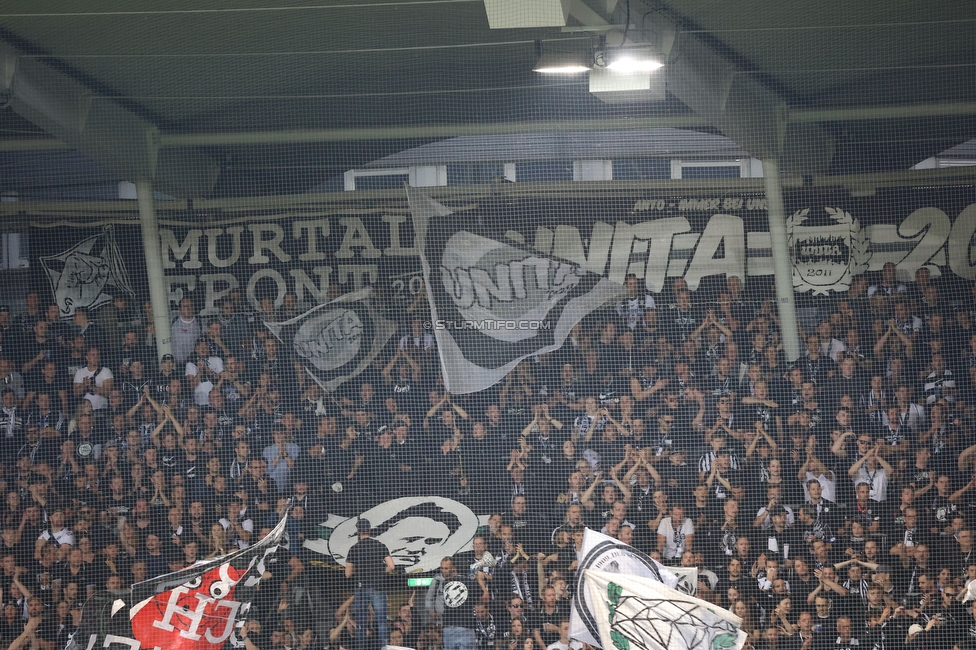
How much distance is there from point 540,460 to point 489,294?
1.26 m

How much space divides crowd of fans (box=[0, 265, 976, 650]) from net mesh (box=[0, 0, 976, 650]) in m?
0.02

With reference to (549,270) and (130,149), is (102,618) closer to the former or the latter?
(130,149)

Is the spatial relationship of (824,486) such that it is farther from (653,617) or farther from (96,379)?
(96,379)

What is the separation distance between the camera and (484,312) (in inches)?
272

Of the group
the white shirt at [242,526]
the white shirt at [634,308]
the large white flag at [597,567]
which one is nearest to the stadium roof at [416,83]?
the white shirt at [634,308]

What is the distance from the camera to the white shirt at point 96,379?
6707 mm

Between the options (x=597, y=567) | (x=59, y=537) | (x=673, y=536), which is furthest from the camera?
(x=59, y=537)

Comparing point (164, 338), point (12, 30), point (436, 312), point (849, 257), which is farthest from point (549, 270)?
point (12, 30)

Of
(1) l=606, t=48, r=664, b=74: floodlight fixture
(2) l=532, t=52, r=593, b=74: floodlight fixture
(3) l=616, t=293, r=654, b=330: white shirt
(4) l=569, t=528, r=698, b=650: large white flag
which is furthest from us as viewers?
(3) l=616, t=293, r=654, b=330: white shirt

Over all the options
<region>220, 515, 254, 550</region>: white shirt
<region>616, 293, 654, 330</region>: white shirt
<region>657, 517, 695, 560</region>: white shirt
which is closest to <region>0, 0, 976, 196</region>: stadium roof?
<region>616, 293, 654, 330</region>: white shirt

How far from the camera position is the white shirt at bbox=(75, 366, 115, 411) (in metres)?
6.71

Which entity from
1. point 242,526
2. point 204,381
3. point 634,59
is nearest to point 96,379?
point 204,381

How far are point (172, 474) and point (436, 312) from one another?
204 centimetres

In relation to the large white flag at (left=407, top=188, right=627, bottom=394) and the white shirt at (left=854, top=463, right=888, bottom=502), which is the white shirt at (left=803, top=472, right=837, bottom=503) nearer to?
the white shirt at (left=854, top=463, right=888, bottom=502)
